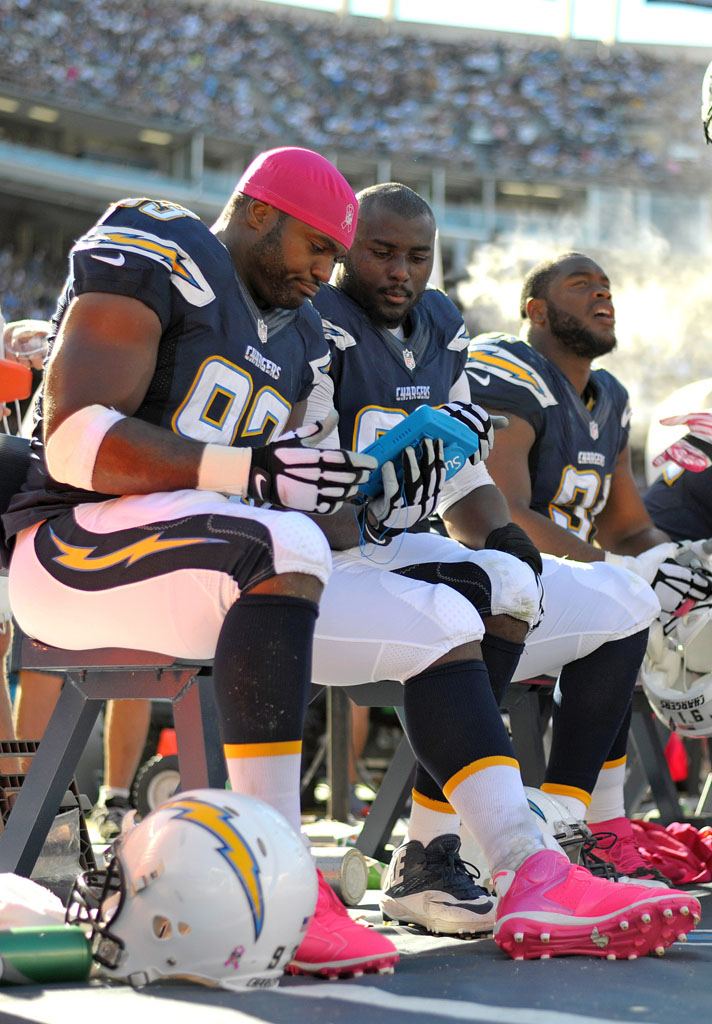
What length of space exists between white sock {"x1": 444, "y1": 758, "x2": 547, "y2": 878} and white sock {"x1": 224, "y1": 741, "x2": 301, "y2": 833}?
0.31m

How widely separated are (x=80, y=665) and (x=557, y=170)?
19.5 meters

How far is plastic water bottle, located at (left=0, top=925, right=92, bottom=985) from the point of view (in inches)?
55.7

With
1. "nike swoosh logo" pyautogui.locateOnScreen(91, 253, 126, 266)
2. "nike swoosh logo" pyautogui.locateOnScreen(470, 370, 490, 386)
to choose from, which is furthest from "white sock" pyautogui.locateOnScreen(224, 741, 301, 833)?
"nike swoosh logo" pyautogui.locateOnScreen(470, 370, 490, 386)

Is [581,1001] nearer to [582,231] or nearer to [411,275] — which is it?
[411,275]

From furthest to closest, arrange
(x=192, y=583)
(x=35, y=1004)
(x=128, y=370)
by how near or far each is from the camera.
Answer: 1. (x=128, y=370)
2. (x=192, y=583)
3. (x=35, y=1004)

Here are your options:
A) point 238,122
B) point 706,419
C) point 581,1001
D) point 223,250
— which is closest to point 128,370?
point 223,250

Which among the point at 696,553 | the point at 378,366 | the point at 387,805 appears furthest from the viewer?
the point at 696,553

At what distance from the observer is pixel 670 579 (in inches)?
113

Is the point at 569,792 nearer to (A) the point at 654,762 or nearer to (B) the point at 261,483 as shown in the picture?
(B) the point at 261,483

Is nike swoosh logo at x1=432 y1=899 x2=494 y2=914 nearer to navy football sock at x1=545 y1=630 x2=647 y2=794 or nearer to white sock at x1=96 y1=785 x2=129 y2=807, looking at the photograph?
navy football sock at x1=545 y1=630 x2=647 y2=794

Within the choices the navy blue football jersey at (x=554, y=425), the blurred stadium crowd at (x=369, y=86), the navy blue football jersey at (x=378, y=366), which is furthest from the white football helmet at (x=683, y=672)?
the blurred stadium crowd at (x=369, y=86)

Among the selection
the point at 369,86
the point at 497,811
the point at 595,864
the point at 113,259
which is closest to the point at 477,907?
the point at 497,811

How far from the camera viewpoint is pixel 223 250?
6.44 ft

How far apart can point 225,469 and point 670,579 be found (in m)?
1.51
